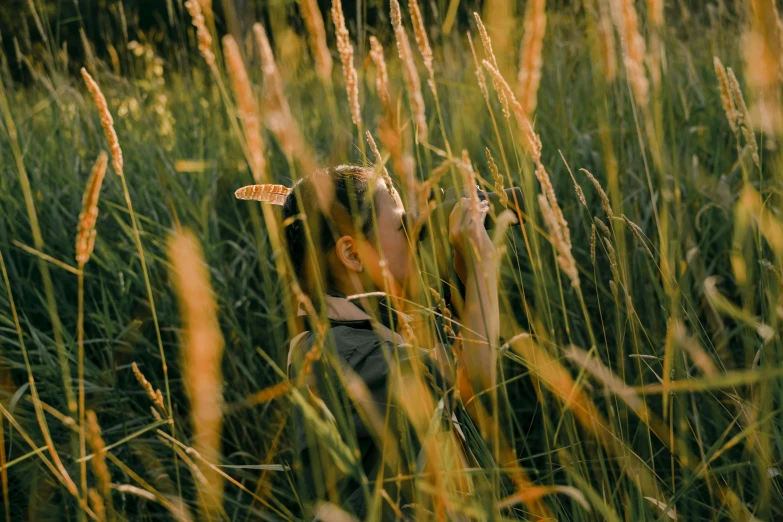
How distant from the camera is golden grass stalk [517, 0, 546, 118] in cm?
74

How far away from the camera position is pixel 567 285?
186 centimetres

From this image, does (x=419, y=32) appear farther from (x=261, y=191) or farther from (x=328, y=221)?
(x=328, y=221)

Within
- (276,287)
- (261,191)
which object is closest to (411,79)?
(261,191)

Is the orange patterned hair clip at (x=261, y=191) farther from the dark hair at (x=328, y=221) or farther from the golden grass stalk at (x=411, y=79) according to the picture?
the dark hair at (x=328, y=221)

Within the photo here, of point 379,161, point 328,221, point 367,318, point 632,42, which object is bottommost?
point 367,318

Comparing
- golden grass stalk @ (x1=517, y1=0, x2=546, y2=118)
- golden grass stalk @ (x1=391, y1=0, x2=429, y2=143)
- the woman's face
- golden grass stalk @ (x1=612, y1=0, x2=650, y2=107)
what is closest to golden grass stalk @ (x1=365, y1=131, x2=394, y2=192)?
golden grass stalk @ (x1=391, y1=0, x2=429, y2=143)

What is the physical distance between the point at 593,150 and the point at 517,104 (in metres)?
1.54

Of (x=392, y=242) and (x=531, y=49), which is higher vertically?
(x=531, y=49)

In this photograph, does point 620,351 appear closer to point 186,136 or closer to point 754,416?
point 754,416

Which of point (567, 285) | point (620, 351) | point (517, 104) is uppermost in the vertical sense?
point (517, 104)

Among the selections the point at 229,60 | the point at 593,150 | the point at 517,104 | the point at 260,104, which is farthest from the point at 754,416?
the point at 260,104

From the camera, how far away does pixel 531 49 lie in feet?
2.54

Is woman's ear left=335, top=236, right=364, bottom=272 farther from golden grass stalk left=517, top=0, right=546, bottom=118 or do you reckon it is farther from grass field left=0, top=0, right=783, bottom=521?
golden grass stalk left=517, top=0, right=546, bottom=118

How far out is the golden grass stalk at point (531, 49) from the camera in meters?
0.74
